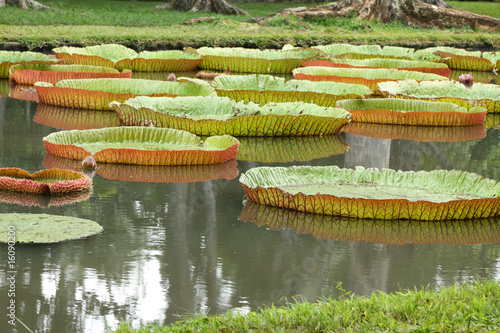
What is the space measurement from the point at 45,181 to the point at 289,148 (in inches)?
81.3

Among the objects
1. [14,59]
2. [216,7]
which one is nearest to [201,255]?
[14,59]

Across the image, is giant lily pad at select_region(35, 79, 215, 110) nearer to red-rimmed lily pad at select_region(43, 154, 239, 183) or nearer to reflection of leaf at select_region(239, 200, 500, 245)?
red-rimmed lily pad at select_region(43, 154, 239, 183)

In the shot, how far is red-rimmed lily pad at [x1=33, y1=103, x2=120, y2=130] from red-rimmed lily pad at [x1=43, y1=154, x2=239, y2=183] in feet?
4.60

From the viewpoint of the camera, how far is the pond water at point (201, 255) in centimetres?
310

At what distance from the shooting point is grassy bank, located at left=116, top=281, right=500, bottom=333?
259cm

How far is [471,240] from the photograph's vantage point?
13.3ft

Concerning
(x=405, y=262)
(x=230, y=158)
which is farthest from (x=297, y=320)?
(x=230, y=158)

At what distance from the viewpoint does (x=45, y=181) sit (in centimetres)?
473

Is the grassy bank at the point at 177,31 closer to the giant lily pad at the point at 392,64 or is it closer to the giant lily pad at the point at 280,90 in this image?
the giant lily pad at the point at 392,64

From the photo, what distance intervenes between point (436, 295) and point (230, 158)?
2.90m

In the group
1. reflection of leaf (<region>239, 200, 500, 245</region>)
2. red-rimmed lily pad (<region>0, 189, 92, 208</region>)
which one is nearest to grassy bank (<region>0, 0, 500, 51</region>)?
red-rimmed lily pad (<region>0, 189, 92, 208</region>)

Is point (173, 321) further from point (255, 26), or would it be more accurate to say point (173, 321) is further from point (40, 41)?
point (255, 26)

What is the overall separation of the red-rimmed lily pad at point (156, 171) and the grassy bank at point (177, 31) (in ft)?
22.8

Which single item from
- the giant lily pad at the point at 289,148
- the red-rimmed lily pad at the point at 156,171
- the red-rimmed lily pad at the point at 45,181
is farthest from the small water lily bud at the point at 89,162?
the giant lily pad at the point at 289,148
